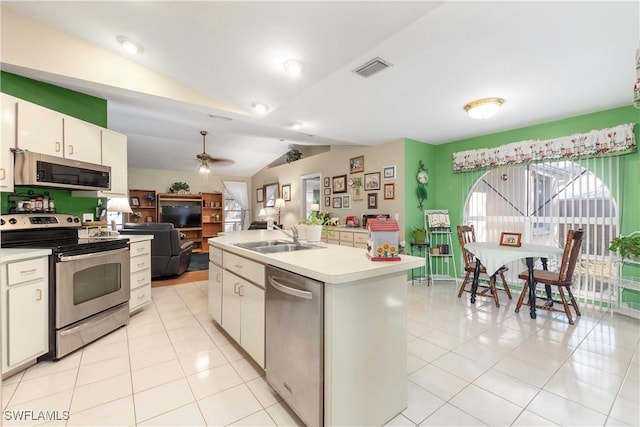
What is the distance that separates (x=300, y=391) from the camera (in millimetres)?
1493

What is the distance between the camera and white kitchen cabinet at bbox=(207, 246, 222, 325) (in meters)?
2.56

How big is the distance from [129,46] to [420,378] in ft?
12.0

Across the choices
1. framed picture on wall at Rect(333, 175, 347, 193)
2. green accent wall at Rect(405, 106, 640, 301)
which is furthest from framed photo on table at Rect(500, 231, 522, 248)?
framed picture on wall at Rect(333, 175, 347, 193)

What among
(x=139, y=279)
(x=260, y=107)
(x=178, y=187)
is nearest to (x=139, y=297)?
(x=139, y=279)

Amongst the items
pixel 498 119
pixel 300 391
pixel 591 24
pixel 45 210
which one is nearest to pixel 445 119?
pixel 498 119

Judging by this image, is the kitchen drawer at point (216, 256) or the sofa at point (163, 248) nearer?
the kitchen drawer at point (216, 256)

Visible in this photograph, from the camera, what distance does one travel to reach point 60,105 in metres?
2.79

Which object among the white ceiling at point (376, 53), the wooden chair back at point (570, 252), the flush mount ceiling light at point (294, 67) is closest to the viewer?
the white ceiling at point (376, 53)

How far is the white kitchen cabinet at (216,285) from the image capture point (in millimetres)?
2561

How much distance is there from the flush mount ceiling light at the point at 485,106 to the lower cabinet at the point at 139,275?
407 centimetres

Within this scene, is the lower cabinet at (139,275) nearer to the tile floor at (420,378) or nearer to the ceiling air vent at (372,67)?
the tile floor at (420,378)

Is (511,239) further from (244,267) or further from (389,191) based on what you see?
(244,267)

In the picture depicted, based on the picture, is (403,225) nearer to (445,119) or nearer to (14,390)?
(445,119)

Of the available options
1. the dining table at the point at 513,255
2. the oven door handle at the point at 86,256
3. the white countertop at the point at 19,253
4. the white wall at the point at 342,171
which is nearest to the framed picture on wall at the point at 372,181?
the white wall at the point at 342,171
